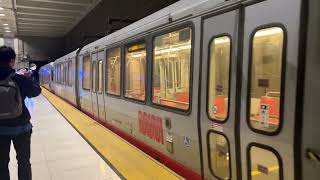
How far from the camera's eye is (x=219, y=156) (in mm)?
3318

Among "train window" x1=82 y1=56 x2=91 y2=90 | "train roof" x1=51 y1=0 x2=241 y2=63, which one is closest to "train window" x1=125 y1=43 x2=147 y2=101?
A: "train roof" x1=51 y1=0 x2=241 y2=63

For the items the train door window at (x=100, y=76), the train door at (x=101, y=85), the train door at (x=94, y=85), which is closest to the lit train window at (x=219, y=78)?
the train door at (x=101, y=85)

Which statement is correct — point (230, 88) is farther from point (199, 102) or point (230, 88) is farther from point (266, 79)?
point (199, 102)

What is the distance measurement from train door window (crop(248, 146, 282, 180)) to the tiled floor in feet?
6.49

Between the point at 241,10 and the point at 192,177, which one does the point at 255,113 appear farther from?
the point at 192,177

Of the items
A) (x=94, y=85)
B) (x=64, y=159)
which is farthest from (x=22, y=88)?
(x=94, y=85)

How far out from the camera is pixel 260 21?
107 inches

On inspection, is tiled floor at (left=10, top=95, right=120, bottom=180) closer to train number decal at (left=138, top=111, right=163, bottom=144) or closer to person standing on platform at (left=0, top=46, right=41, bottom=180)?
train number decal at (left=138, top=111, right=163, bottom=144)

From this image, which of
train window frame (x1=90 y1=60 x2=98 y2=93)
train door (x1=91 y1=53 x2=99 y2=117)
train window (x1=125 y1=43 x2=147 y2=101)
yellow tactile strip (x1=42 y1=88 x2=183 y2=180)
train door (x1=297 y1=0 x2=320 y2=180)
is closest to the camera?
train door (x1=297 y1=0 x2=320 y2=180)

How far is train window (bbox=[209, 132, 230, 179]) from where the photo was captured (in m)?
3.19

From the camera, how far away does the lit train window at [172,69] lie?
400 centimetres

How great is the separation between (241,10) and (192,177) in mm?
1894

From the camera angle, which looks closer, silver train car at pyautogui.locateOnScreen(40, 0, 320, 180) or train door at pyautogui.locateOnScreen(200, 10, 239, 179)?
silver train car at pyautogui.locateOnScreen(40, 0, 320, 180)

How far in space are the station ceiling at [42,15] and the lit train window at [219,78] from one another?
13.6 metres
